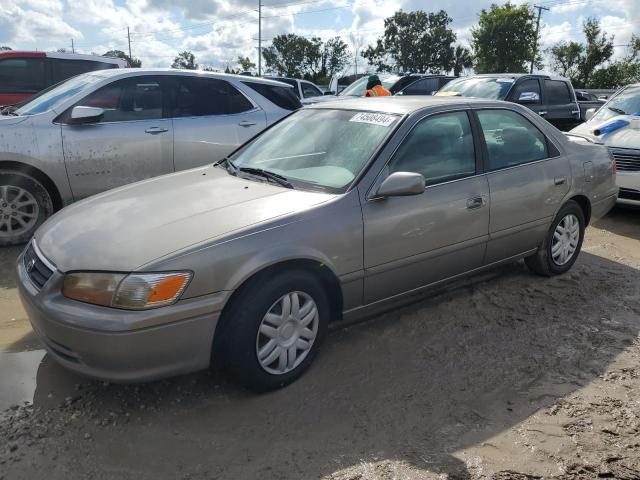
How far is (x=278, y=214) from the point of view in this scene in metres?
3.07

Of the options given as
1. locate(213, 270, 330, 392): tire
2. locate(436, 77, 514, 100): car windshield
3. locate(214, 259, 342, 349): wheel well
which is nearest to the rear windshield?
locate(214, 259, 342, 349): wheel well

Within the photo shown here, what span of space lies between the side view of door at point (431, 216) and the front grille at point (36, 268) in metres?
1.75

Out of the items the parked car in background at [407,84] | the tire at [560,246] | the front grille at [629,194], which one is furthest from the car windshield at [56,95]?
the parked car in background at [407,84]

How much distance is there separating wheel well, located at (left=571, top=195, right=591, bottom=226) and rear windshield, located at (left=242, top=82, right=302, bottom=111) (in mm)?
3262

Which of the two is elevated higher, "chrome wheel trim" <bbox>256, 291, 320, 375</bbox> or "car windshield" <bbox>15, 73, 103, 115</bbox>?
"car windshield" <bbox>15, 73, 103, 115</bbox>

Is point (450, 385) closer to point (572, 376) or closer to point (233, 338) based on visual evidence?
point (572, 376)

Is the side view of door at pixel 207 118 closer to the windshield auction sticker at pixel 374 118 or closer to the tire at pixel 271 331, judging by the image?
the windshield auction sticker at pixel 374 118

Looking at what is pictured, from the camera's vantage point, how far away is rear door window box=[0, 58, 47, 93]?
29.9ft

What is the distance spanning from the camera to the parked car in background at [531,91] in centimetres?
1000

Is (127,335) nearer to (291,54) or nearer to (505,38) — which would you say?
(505,38)

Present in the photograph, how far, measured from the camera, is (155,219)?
10.1 ft

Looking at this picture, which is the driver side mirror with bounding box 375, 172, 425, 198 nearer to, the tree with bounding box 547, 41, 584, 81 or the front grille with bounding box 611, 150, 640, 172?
the front grille with bounding box 611, 150, 640, 172

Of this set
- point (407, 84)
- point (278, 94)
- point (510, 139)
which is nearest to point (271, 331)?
point (510, 139)

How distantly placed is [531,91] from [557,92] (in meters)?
1.04
